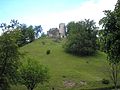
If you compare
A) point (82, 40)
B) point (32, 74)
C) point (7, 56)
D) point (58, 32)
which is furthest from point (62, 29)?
point (7, 56)

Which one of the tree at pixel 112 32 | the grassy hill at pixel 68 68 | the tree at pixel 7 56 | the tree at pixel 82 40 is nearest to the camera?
the tree at pixel 112 32

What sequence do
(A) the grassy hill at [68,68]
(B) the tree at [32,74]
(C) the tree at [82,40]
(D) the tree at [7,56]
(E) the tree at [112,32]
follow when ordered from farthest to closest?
(C) the tree at [82,40]
(A) the grassy hill at [68,68]
(B) the tree at [32,74]
(D) the tree at [7,56]
(E) the tree at [112,32]

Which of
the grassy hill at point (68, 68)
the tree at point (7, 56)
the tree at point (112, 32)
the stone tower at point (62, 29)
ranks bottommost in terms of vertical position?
the grassy hill at point (68, 68)

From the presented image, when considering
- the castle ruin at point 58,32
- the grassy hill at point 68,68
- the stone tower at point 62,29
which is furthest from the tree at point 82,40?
the stone tower at point 62,29

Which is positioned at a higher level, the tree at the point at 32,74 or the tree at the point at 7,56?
the tree at the point at 7,56

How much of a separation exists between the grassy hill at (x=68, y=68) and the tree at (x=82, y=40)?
3347 mm

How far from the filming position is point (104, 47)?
85.5 feet

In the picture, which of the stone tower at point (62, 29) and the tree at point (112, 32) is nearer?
the tree at point (112, 32)

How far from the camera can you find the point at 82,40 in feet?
429

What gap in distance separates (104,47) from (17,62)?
31282 millimetres

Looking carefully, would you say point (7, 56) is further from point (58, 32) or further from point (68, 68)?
point (58, 32)

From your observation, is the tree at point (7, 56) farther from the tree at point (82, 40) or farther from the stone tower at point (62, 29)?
the stone tower at point (62, 29)

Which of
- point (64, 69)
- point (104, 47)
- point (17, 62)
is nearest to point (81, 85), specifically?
point (64, 69)

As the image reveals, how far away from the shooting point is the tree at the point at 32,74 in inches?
2923
